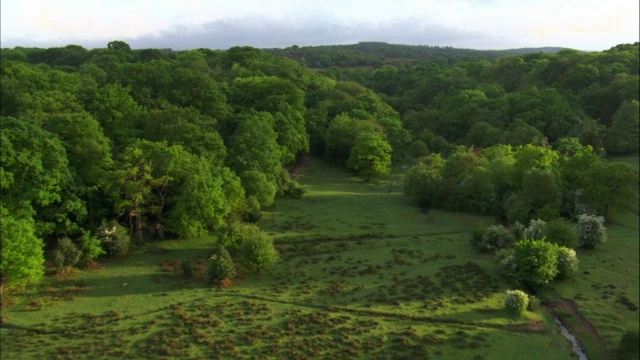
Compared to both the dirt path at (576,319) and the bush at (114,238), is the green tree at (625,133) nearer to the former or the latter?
the dirt path at (576,319)

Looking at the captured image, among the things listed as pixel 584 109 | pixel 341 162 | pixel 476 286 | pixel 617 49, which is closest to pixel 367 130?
pixel 341 162

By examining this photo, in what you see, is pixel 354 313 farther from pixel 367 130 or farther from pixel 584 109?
pixel 584 109

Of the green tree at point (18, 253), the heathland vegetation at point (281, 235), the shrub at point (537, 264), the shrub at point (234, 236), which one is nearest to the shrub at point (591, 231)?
the heathland vegetation at point (281, 235)

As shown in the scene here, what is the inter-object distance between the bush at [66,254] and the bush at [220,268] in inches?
293

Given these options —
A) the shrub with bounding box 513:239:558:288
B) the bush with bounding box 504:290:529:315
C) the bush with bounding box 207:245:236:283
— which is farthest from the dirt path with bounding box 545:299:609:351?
the bush with bounding box 207:245:236:283

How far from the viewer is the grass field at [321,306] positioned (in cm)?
2050

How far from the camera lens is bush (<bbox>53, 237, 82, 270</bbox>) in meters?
26.5

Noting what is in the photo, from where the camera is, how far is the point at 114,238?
29.1 meters

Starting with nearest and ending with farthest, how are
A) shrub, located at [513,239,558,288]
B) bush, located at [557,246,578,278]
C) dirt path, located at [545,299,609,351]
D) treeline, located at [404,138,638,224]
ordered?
dirt path, located at [545,299,609,351] → shrub, located at [513,239,558,288] → bush, located at [557,246,578,278] → treeline, located at [404,138,638,224]

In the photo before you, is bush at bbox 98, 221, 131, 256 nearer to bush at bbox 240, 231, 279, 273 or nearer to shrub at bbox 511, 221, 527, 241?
bush at bbox 240, 231, 279, 273

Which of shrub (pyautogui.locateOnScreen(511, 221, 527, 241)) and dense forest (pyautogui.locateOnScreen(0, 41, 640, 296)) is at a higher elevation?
dense forest (pyautogui.locateOnScreen(0, 41, 640, 296))

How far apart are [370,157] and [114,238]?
88.2 ft

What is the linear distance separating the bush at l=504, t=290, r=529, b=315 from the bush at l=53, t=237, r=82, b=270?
75.1ft

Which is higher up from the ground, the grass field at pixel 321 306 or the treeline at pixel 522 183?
the treeline at pixel 522 183
